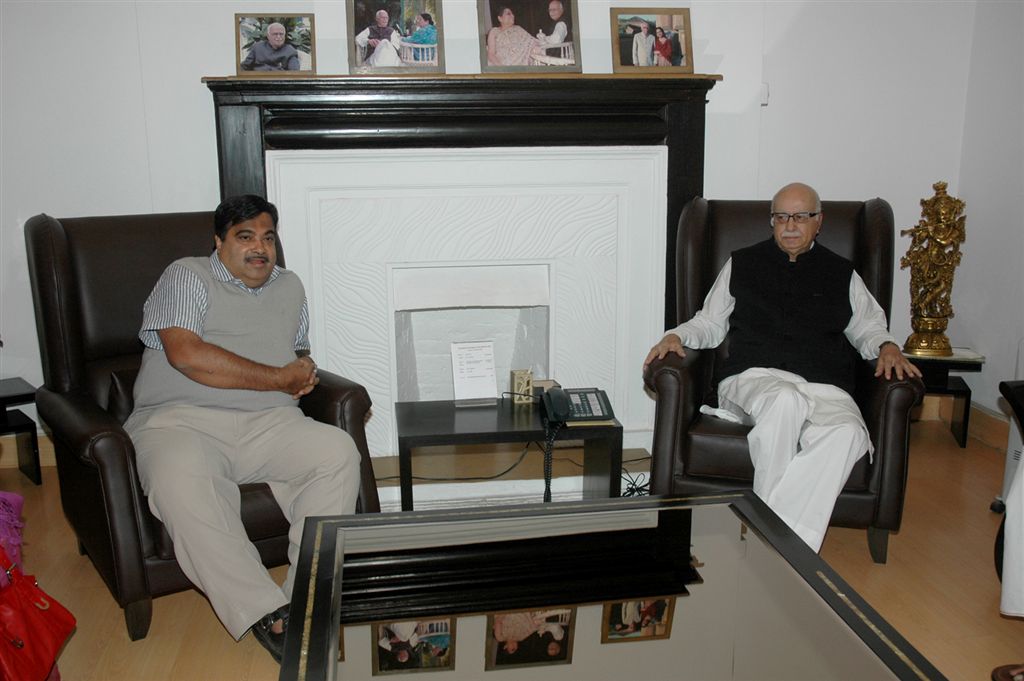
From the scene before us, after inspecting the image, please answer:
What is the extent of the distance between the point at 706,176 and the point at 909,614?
1.94 metres

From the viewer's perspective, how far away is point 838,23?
3.85 m

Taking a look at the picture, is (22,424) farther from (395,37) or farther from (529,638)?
(529,638)

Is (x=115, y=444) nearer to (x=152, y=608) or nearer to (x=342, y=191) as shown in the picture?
(x=152, y=608)

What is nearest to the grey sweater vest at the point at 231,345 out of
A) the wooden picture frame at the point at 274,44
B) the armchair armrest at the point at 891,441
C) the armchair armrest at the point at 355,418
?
the armchair armrest at the point at 355,418

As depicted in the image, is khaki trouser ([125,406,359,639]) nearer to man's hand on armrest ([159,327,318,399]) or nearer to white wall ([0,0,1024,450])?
man's hand on armrest ([159,327,318,399])

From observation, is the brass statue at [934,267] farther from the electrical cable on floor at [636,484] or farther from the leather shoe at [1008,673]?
the leather shoe at [1008,673]

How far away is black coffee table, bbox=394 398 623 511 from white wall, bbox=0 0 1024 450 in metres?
1.29

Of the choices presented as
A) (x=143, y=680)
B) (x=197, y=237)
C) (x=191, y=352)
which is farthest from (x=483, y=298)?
(x=143, y=680)

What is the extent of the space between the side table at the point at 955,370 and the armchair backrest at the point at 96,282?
2.96 metres

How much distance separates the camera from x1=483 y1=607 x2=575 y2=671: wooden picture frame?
69.7 inches

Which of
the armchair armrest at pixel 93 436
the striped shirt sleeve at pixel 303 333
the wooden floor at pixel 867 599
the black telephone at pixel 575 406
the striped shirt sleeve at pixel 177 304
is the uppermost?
the striped shirt sleeve at pixel 177 304

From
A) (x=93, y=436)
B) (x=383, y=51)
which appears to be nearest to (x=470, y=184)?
(x=383, y=51)

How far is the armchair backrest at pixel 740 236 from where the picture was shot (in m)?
3.28

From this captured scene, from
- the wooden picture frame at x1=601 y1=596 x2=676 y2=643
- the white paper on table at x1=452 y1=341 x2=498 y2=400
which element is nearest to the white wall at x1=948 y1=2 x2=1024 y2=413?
the white paper on table at x1=452 y1=341 x2=498 y2=400
